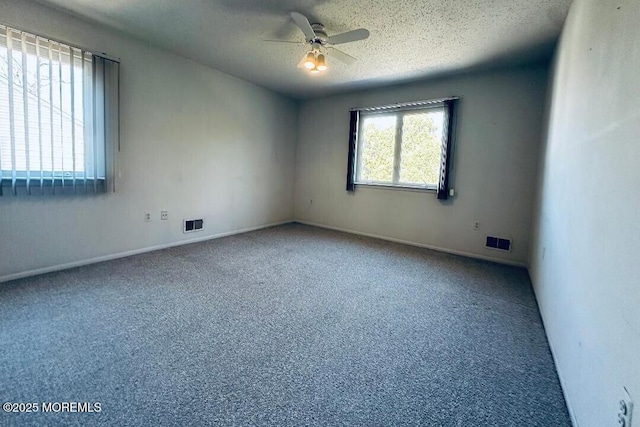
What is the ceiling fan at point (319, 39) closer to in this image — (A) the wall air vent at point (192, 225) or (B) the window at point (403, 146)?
(B) the window at point (403, 146)

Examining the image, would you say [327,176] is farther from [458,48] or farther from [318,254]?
[458,48]

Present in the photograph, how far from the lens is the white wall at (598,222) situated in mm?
949

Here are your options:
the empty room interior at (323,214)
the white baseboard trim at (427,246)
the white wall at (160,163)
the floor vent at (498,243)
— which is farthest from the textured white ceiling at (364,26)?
the white baseboard trim at (427,246)

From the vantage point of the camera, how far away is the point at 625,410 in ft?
2.90

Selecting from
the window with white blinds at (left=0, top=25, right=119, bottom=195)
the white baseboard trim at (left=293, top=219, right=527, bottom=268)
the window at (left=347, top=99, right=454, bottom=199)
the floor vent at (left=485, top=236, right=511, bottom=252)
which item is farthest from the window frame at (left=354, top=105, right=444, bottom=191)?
the window with white blinds at (left=0, top=25, right=119, bottom=195)

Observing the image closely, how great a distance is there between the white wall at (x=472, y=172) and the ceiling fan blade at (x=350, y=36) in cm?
210

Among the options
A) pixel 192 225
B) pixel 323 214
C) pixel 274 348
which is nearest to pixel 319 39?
pixel 274 348

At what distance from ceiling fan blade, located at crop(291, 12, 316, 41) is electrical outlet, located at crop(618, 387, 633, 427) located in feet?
9.53

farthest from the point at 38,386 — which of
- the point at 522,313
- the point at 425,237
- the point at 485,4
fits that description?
the point at 425,237

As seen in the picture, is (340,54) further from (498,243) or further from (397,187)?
(498,243)

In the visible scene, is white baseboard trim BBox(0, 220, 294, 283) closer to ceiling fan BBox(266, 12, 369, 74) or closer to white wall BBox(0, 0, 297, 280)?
white wall BBox(0, 0, 297, 280)

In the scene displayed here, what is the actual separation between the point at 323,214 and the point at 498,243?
2.94 m

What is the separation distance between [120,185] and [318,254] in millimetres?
2512

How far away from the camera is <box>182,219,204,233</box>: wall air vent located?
4.20 meters
